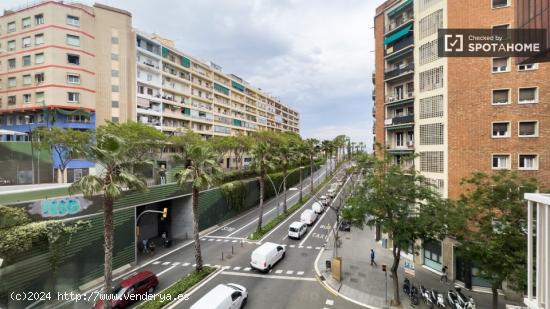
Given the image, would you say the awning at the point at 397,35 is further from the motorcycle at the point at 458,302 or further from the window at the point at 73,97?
the window at the point at 73,97

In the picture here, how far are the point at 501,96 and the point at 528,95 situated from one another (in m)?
1.70

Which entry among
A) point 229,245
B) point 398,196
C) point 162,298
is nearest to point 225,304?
point 162,298

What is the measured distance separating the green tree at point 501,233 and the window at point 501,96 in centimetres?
780

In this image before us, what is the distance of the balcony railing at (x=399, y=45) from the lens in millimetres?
29094

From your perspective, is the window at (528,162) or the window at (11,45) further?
the window at (11,45)

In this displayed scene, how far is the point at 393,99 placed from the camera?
31.6 meters

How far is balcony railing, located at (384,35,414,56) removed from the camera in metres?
29.1

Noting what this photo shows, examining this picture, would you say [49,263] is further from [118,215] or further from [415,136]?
[415,136]

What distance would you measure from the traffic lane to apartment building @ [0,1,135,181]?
3767 centimetres

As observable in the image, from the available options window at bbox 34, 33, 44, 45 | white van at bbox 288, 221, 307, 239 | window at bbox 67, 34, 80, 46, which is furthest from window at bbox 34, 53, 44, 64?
white van at bbox 288, 221, 307, 239

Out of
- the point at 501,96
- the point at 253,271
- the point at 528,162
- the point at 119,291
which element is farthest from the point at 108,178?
the point at 528,162

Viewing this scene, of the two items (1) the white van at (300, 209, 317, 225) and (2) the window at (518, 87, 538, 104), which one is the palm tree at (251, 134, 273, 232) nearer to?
(1) the white van at (300, 209, 317, 225)

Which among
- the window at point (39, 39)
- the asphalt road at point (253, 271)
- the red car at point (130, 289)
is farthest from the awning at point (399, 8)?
the window at point (39, 39)

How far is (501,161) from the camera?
22203 millimetres
